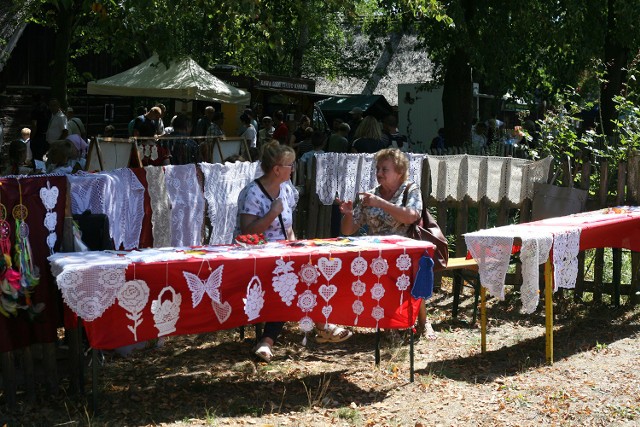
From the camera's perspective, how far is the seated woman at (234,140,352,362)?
682 centimetres

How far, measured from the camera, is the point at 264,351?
6.84 metres

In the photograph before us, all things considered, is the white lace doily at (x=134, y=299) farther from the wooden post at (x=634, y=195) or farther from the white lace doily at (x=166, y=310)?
the wooden post at (x=634, y=195)

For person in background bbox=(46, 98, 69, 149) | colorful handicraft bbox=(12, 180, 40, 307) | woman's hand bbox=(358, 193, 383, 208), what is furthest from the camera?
person in background bbox=(46, 98, 69, 149)

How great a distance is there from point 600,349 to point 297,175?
3.64 metres

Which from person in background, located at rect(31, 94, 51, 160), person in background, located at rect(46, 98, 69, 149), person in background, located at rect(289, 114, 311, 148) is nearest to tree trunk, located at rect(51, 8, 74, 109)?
person in background, located at rect(46, 98, 69, 149)

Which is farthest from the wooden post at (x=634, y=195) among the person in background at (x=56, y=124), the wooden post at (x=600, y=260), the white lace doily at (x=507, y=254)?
the person in background at (x=56, y=124)

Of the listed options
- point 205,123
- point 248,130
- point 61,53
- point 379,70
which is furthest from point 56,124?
point 379,70

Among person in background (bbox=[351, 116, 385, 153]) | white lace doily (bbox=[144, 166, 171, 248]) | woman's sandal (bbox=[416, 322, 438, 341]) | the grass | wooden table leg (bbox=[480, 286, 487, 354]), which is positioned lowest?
the grass

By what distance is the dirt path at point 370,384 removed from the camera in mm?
5824

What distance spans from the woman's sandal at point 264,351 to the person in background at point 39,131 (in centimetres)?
1266

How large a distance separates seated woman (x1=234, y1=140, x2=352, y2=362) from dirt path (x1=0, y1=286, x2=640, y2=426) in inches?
9.9

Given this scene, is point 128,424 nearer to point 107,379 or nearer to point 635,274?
point 107,379

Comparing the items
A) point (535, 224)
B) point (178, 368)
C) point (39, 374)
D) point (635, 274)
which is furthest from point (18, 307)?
point (635, 274)

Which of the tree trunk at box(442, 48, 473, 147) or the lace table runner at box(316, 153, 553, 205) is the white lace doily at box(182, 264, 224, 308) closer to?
the lace table runner at box(316, 153, 553, 205)
